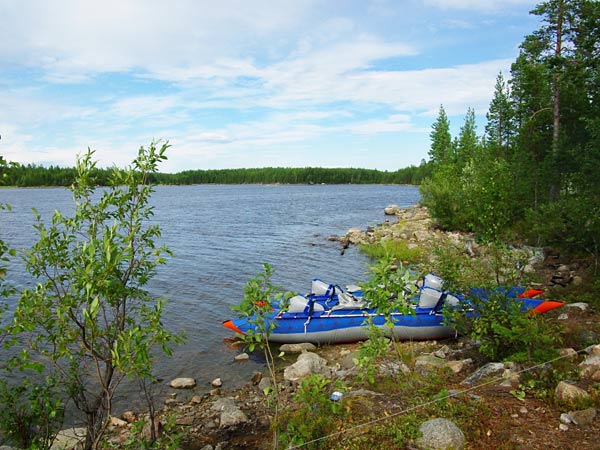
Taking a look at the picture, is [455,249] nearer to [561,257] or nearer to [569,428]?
[569,428]

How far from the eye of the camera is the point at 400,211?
52.0m

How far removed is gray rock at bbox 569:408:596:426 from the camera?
20.5 feet

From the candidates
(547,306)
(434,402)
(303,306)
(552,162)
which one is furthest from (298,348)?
(552,162)

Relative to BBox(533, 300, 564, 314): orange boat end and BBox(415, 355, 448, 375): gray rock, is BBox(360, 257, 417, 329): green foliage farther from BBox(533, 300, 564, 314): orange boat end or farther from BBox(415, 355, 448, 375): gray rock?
BBox(533, 300, 564, 314): orange boat end

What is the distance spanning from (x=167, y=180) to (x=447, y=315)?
578 feet

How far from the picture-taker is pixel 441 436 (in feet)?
19.7

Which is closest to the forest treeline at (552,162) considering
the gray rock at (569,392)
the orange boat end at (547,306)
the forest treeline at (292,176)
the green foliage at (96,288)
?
the orange boat end at (547,306)

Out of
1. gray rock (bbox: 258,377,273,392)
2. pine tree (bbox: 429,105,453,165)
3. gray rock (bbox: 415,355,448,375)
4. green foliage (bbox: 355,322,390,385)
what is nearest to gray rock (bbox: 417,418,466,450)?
green foliage (bbox: 355,322,390,385)

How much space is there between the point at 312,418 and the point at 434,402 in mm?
1982

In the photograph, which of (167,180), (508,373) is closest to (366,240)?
(508,373)

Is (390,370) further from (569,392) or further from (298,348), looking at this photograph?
(298,348)

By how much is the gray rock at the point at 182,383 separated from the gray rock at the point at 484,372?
639 centimetres

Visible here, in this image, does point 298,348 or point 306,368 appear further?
point 298,348

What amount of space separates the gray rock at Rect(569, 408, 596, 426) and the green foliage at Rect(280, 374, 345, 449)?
132 inches
